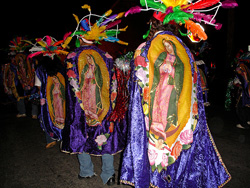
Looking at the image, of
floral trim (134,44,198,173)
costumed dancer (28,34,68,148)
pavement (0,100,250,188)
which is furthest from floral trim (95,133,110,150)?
costumed dancer (28,34,68,148)

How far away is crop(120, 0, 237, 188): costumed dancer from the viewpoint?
144cm

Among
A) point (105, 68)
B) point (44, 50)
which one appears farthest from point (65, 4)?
point (105, 68)

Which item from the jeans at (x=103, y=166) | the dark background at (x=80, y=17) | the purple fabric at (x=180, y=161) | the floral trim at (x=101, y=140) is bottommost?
the jeans at (x=103, y=166)

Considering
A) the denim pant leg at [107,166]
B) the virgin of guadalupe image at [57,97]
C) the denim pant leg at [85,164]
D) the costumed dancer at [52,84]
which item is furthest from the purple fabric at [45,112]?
the denim pant leg at [107,166]

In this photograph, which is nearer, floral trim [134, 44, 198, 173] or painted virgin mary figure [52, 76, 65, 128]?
floral trim [134, 44, 198, 173]

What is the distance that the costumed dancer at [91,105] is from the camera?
2.24 meters

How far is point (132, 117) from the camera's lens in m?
1.48

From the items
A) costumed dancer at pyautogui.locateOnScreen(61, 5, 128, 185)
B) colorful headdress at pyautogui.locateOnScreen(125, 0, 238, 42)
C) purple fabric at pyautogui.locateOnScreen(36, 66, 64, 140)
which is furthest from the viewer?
purple fabric at pyautogui.locateOnScreen(36, 66, 64, 140)

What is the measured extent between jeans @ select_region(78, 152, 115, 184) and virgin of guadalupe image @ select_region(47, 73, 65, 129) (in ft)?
3.20

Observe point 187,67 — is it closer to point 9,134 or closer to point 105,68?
point 105,68

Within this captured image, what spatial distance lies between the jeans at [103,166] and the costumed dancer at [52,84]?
974mm

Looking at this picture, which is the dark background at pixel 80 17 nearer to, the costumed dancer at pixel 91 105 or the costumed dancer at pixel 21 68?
the costumed dancer at pixel 21 68

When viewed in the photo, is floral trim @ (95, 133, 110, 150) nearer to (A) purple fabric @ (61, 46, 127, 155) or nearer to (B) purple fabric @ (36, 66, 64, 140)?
(A) purple fabric @ (61, 46, 127, 155)

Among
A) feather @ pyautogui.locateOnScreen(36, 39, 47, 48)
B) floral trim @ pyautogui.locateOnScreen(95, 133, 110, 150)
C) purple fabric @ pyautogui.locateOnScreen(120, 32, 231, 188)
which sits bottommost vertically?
floral trim @ pyautogui.locateOnScreen(95, 133, 110, 150)
